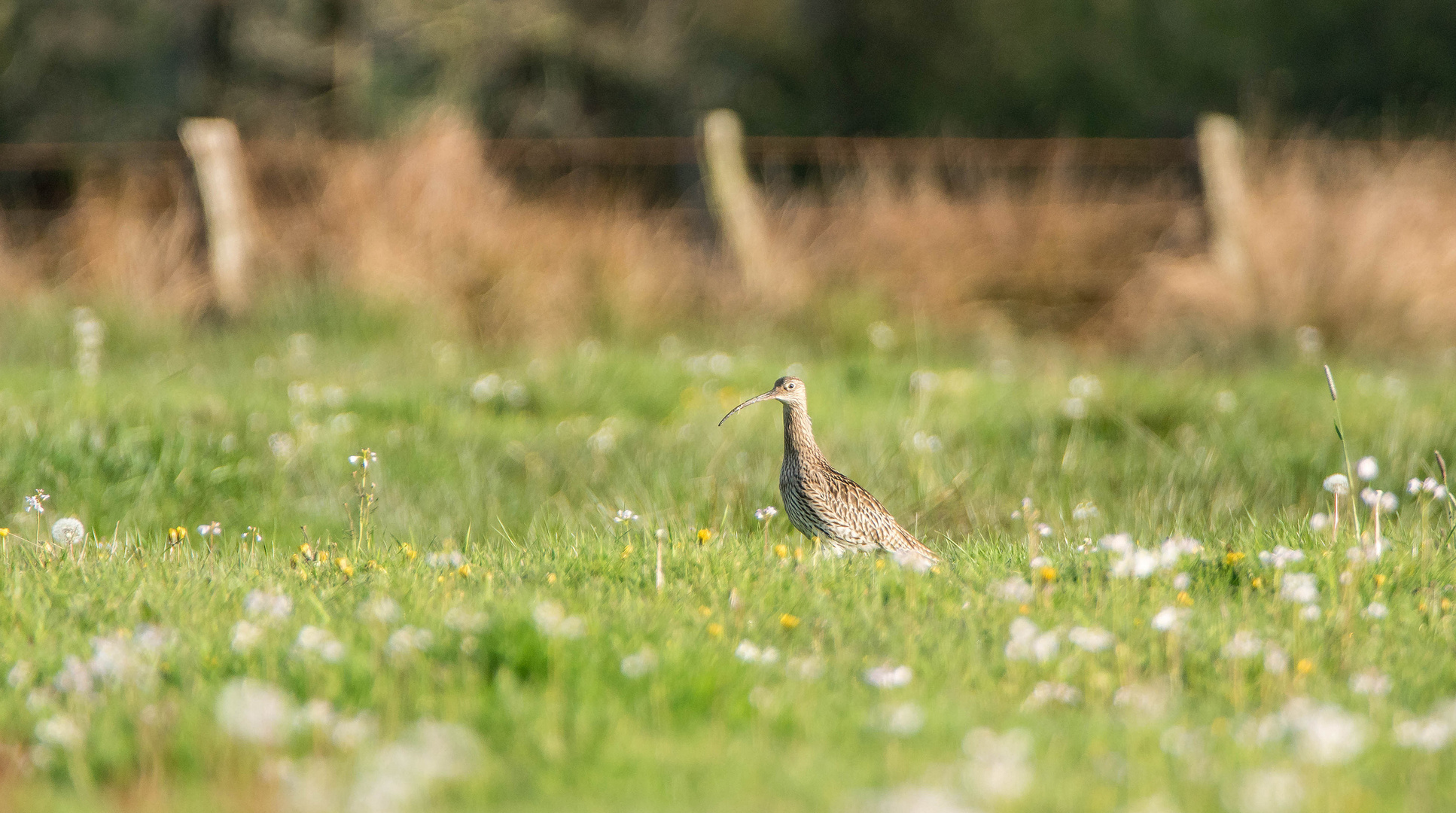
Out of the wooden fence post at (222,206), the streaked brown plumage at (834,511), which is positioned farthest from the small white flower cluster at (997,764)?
the wooden fence post at (222,206)

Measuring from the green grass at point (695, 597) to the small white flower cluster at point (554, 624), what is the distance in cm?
3

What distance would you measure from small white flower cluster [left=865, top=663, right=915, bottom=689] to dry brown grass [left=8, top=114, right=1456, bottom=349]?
8409mm

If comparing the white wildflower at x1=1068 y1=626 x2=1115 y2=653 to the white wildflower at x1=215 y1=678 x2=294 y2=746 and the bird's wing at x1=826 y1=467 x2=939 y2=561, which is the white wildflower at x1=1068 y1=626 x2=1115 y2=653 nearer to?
the bird's wing at x1=826 y1=467 x2=939 y2=561

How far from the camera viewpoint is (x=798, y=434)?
510cm

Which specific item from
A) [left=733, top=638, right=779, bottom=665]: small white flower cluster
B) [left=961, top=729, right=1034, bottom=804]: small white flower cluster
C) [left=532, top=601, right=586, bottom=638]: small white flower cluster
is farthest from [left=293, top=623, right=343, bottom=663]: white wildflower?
[left=961, top=729, right=1034, bottom=804]: small white flower cluster

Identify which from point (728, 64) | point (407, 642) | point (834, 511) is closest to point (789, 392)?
point (834, 511)

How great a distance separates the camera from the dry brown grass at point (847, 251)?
11.2 meters

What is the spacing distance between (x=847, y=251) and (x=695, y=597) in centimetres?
862

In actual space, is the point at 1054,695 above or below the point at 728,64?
below

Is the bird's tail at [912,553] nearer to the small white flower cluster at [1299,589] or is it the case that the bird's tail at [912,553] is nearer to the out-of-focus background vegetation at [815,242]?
the small white flower cluster at [1299,589]

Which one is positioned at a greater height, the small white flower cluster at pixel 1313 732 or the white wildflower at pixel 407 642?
the white wildflower at pixel 407 642

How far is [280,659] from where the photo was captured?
10.1ft

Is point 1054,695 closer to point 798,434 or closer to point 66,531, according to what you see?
point 798,434

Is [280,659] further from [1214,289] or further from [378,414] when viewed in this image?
[1214,289]
